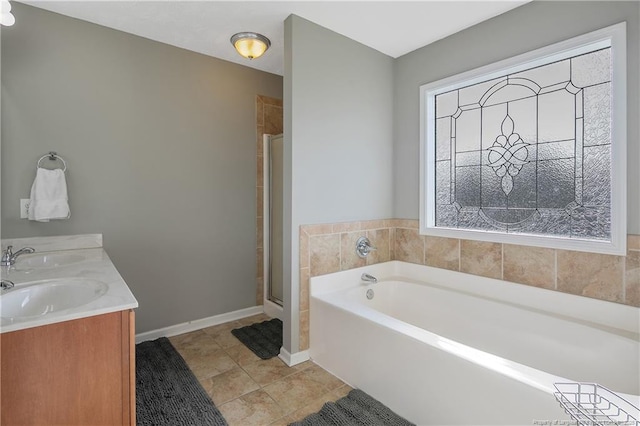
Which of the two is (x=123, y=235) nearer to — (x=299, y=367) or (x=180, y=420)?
(x=180, y=420)

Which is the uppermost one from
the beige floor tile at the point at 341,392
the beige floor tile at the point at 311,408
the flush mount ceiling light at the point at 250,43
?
the flush mount ceiling light at the point at 250,43

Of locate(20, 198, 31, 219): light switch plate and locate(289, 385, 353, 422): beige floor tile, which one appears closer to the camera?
locate(289, 385, 353, 422): beige floor tile

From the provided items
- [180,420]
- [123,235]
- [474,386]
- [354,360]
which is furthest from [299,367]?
[123,235]

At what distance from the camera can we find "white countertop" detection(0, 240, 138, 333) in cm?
108

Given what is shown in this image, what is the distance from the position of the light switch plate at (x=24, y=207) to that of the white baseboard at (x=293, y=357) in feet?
6.37

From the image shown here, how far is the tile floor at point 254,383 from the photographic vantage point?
175 cm

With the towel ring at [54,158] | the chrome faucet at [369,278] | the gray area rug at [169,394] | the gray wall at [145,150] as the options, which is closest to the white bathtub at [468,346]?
the chrome faucet at [369,278]

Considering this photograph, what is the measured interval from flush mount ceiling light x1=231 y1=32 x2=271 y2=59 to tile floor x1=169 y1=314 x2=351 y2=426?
2304 millimetres

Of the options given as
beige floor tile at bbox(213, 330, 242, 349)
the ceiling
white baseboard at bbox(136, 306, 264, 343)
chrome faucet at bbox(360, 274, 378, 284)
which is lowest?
beige floor tile at bbox(213, 330, 242, 349)

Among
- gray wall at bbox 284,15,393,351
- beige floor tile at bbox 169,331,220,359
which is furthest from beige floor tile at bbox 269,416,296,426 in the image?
beige floor tile at bbox 169,331,220,359

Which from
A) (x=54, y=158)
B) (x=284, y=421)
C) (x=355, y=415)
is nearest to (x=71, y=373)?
(x=284, y=421)

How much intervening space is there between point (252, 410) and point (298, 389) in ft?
1.02

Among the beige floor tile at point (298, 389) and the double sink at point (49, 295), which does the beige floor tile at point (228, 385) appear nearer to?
the beige floor tile at point (298, 389)

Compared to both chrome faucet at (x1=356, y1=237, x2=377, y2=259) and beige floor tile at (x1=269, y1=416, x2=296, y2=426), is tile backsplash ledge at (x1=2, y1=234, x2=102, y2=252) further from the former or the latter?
chrome faucet at (x1=356, y1=237, x2=377, y2=259)
